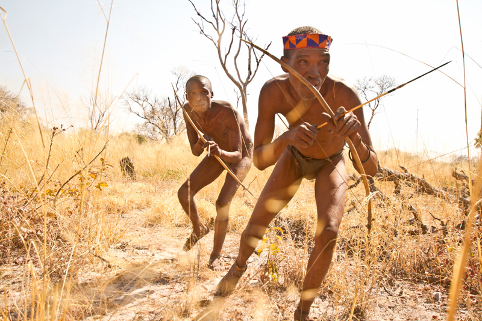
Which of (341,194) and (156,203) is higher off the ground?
(341,194)

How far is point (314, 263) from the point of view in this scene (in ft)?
6.16

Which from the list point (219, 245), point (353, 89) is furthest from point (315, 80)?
point (219, 245)

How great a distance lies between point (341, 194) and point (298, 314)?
2.62 feet

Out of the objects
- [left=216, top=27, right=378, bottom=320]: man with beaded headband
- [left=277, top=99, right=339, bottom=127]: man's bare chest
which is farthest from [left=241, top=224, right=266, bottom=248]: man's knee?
[left=277, top=99, right=339, bottom=127]: man's bare chest

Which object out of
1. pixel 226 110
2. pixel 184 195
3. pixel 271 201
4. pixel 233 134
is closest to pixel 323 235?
pixel 271 201

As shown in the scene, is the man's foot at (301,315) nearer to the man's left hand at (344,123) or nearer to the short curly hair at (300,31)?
the man's left hand at (344,123)

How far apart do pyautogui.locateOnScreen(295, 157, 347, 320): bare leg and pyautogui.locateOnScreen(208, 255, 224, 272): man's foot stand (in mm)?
1174

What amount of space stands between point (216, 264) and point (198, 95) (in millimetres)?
1731

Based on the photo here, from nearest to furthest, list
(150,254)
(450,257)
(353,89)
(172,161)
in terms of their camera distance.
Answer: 1. (353,89)
2. (450,257)
3. (150,254)
4. (172,161)

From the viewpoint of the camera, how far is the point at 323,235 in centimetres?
186

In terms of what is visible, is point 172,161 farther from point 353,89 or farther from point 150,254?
point 353,89

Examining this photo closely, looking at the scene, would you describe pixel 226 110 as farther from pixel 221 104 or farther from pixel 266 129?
pixel 266 129

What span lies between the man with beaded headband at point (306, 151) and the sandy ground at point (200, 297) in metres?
0.21

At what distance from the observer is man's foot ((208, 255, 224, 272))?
303cm
